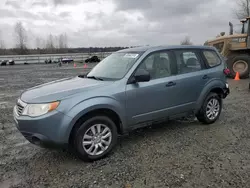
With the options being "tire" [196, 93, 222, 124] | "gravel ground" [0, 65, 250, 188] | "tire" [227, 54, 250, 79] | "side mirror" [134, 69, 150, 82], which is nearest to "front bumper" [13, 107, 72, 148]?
"gravel ground" [0, 65, 250, 188]

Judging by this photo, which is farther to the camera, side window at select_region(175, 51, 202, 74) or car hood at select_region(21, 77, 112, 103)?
side window at select_region(175, 51, 202, 74)

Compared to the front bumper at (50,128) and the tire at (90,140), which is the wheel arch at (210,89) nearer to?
the tire at (90,140)

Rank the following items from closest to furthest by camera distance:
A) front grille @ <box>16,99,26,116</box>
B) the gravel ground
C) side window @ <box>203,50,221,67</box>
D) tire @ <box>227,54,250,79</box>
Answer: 1. the gravel ground
2. front grille @ <box>16,99,26,116</box>
3. side window @ <box>203,50,221,67</box>
4. tire @ <box>227,54,250,79</box>

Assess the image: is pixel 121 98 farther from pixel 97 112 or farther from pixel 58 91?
pixel 58 91

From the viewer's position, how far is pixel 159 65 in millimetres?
4625

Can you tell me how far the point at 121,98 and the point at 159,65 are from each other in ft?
3.77

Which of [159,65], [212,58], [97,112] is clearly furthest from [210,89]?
[97,112]

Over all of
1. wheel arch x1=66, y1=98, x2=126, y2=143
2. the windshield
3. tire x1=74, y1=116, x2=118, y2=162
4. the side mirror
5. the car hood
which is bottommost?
tire x1=74, y1=116, x2=118, y2=162

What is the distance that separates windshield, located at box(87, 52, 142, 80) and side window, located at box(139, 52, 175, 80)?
221 millimetres

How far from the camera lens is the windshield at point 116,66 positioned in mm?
4312

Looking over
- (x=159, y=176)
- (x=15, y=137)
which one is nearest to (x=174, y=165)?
(x=159, y=176)

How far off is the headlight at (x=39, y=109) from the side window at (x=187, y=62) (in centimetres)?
262

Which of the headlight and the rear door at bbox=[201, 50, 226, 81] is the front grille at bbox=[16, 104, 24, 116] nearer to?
the headlight

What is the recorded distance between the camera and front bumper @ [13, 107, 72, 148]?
135 inches
